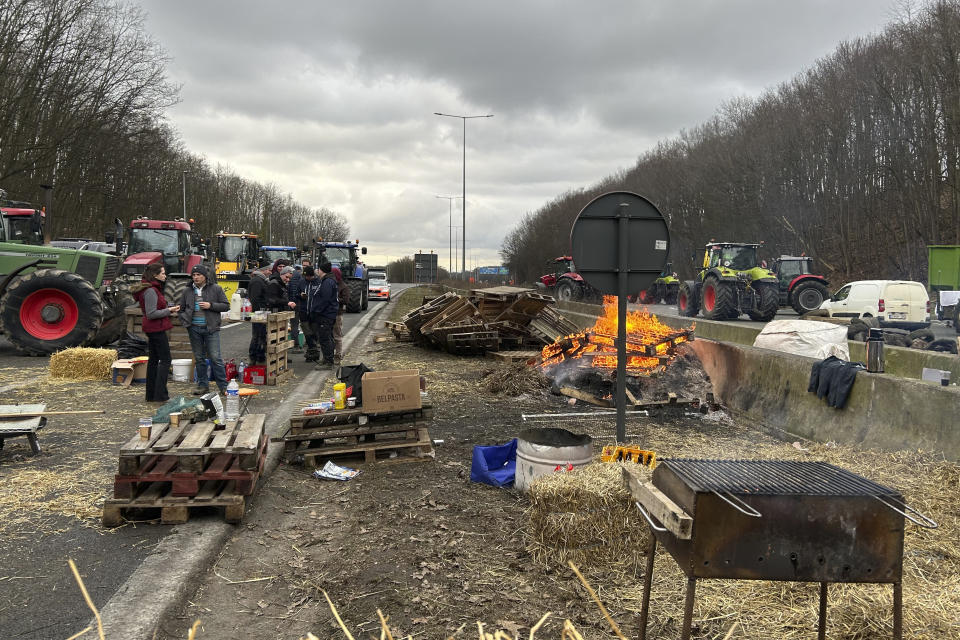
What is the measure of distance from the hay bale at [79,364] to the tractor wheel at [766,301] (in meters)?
20.9

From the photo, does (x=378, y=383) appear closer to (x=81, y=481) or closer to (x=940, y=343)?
(x=81, y=481)

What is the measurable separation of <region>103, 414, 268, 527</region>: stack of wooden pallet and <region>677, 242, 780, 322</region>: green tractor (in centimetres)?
2068

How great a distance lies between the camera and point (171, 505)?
15.3 feet

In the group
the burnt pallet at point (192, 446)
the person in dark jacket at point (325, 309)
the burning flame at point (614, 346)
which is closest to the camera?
the burnt pallet at point (192, 446)

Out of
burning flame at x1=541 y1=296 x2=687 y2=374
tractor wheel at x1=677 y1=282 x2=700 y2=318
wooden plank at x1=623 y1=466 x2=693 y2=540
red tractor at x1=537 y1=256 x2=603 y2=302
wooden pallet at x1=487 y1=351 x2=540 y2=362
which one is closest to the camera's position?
wooden plank at x1=623 y1=466 x2=693 y2=540

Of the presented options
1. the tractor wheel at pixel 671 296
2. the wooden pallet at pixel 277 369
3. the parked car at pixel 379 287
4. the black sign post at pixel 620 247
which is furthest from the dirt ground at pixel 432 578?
the parked car at pixel 379 287

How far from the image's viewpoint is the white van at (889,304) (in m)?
18.8

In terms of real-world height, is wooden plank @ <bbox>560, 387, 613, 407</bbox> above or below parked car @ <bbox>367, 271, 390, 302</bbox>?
below

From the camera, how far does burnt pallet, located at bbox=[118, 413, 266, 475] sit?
477 cm

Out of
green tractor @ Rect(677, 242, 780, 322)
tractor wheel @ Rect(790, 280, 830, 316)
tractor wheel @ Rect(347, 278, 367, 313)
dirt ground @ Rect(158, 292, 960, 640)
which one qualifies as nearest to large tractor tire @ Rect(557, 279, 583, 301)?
green tractor @ Rect(677, 242, 780, 322)

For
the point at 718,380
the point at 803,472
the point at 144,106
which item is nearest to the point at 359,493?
the point at 803,472

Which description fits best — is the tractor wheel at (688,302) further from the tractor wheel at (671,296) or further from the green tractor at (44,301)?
the green tractor at (44,301)

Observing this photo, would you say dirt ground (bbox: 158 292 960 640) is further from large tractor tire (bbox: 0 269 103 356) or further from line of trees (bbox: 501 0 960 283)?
line of trees (bbox: 501 0 960 283)

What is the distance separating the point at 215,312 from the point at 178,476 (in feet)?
17.1
